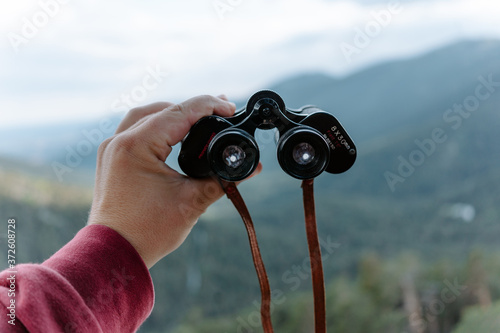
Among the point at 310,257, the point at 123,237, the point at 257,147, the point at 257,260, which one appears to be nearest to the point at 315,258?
the point at 310,257

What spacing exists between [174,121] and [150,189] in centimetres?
14

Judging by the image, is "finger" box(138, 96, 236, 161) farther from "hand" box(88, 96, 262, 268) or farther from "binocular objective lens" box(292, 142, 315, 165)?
"binocular objective lens" box(292, 142, 315, 165)

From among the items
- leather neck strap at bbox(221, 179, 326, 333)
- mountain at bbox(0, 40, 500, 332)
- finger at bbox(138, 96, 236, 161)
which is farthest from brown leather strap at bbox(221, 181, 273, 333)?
mountain at bbox(0, 40, 500, 332)

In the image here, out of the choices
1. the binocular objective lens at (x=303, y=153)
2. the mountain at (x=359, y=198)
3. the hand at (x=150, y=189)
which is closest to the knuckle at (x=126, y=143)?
the hand at (x=150, y=189)

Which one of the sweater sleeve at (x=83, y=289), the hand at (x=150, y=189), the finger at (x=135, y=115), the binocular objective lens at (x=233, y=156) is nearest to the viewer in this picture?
the sweater sleeve at (x=83, y=289)

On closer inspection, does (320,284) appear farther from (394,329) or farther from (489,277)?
(489,277)

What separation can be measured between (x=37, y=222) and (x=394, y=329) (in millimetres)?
1451

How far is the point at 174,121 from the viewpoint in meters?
0.86

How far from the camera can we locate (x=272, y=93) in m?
1.01

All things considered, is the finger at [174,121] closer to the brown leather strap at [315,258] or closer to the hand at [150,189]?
the hand at [150,189]

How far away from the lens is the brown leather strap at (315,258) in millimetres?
847

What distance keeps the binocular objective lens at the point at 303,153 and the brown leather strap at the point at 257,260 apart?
138 millimetres

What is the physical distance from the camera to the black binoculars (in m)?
0.88

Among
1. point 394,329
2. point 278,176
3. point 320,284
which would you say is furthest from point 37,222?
point 394,329
